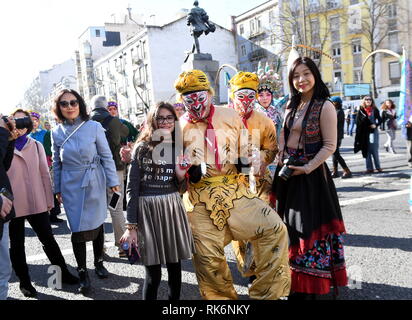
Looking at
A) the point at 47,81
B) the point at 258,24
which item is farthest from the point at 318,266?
the point at 47,81

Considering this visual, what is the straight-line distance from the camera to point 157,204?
2842 millimetres

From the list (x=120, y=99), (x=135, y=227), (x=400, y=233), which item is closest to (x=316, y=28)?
(x=120, y=99)

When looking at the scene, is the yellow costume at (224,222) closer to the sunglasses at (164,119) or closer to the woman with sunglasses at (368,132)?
the sunglasses at (164,119)

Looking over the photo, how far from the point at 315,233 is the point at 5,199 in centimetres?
218

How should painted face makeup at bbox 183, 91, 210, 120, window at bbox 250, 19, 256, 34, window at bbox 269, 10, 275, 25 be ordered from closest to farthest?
1. painted face makeup at bbox 183, 91, 210, 120
2. window at bbox 269, 10, 275, 25
3. window at bbox 250, 19, 256, 34

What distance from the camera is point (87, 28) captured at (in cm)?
5622

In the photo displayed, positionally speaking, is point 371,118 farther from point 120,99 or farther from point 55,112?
point 120,99

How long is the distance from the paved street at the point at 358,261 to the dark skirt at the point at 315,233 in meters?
0.39

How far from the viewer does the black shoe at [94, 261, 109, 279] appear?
411 centimetres

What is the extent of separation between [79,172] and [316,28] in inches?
1389

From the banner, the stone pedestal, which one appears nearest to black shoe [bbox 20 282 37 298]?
the banner

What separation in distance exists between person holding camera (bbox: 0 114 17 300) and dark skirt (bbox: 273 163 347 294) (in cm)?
203

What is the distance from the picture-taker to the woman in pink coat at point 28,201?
3719 millimetres

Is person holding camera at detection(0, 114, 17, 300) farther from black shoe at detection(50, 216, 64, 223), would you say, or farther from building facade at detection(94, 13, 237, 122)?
building facade at detection(94, 13, 237, 122)
